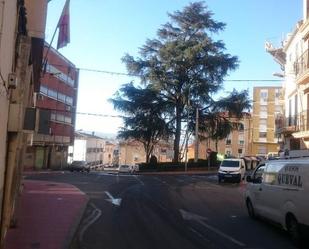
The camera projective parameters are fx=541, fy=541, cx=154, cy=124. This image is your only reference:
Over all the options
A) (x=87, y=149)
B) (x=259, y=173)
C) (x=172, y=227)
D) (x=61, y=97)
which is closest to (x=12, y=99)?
(x=172, y=227)

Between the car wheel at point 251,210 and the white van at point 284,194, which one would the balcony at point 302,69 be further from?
the white van at point 284,194

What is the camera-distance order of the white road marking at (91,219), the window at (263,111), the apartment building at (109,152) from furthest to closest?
1. the apartment building at (109,152)
2. the window at (263,111)
3. the white road marking at (91,219)

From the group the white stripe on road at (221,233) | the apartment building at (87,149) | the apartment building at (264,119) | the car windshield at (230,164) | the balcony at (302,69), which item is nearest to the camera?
the white stripe on road at (221,233)

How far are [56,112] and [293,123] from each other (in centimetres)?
3862

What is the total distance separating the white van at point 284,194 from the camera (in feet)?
38.4

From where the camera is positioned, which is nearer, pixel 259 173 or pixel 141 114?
pixel 259 173

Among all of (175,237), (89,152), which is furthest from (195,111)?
(89,152)

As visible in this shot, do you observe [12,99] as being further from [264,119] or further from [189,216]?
[264,119]

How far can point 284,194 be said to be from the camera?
13.0 metres

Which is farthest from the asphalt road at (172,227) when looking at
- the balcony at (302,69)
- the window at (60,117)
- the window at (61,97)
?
the window at (61,97)

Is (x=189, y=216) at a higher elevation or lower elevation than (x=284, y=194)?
lower

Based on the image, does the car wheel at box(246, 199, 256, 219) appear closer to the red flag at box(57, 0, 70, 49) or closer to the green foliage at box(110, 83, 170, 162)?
the red flag at box(57, 0, 70, 49)

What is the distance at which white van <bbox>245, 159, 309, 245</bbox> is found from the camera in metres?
11.7

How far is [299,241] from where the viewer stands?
11.8m
